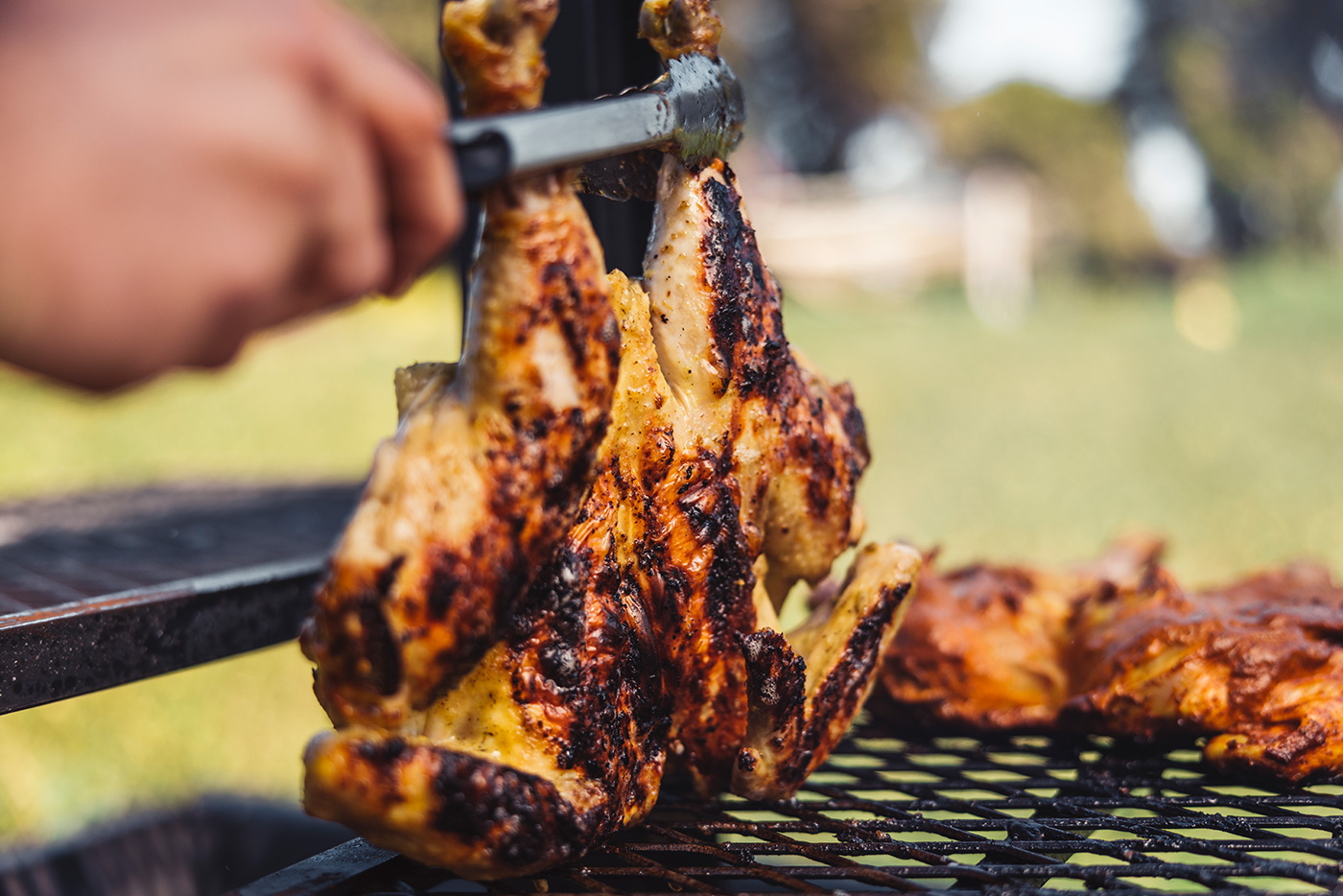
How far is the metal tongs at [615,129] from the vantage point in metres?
1.18

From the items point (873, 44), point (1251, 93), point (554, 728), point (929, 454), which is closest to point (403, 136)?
point (554, 728)

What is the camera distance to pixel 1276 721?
6.59ft

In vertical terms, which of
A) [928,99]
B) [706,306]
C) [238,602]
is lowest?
[238,602]

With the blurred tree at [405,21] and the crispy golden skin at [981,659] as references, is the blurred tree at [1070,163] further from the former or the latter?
the crispy golden skin at [981,659]

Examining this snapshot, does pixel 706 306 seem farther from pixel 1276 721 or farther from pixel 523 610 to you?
pixel 1276 721

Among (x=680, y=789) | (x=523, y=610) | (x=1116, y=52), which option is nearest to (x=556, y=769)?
(x=523, y=610)

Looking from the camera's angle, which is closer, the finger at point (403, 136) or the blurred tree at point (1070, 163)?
the finger at point (403, 136)

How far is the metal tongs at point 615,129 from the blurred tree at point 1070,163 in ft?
90.0

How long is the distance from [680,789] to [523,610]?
28.9 inches

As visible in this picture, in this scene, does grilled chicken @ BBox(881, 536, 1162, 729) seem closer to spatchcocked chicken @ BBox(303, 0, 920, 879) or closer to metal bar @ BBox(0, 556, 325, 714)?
spatchcocked chicken @ BBox(303, 0, 920, 879)

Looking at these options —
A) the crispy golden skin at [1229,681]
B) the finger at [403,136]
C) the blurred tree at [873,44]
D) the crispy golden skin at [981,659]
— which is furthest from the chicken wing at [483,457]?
the blurred tree at [873,44]

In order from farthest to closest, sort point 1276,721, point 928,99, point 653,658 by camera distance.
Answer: point 928,99
point 1276,721
point 653,658

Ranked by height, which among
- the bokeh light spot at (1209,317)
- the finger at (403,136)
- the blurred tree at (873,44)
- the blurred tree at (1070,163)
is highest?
the blurred tree at (873,44)

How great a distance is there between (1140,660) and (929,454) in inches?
260
